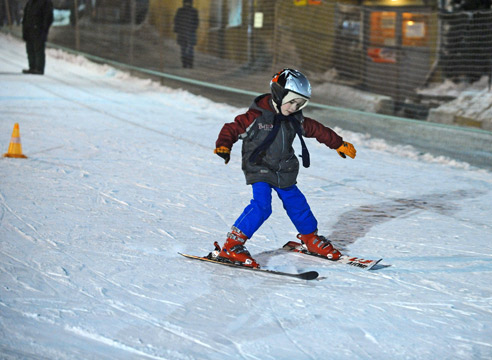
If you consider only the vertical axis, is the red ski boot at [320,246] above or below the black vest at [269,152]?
below

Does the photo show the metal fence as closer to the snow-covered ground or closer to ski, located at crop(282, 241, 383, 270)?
the snow-covered ground

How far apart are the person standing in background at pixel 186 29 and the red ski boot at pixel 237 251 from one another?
1192 cm

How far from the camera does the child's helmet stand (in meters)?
4.50

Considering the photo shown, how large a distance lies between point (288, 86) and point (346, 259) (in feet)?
4.16

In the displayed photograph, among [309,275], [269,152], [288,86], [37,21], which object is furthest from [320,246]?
[37,21]

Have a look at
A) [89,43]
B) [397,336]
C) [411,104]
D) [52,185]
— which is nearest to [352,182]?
[52,185]

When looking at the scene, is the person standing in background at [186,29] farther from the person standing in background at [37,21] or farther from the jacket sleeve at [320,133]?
the jacket sleeve at [320,133]

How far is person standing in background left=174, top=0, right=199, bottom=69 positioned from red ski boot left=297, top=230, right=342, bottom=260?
11.8m

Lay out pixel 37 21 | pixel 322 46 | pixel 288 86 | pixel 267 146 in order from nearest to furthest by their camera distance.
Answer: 1. pixel 288 86
2. pixel 267 146
3. pixel 37 21
4. pixel 322 46

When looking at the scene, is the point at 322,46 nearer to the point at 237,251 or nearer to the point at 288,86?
the point at 288,86

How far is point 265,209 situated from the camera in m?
4.64

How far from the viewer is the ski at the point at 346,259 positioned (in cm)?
472

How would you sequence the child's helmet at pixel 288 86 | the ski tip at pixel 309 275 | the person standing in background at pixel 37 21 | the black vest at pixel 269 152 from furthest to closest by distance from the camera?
the person standing in background at pixel 37 21
the black vest at pixel 269 152
the child's helmet at pixel 288 86
the ski tip at pixel 309 275

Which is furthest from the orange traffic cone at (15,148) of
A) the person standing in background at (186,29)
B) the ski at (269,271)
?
the person standing in background at (186,29)
